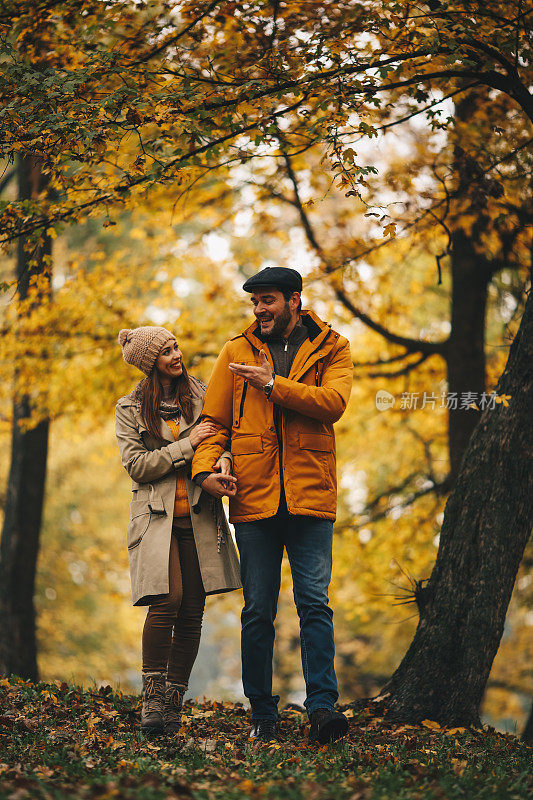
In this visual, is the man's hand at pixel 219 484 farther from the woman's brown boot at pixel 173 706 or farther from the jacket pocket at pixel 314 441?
the woman's brown boot at pixel 173 706

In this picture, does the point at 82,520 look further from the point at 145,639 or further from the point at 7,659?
the point at 145,639

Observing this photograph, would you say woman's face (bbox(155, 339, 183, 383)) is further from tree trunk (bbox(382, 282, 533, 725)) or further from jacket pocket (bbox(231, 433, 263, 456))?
tree trunk (bbox(382, 282, 533, 725))

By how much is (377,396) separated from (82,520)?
33.9 ft

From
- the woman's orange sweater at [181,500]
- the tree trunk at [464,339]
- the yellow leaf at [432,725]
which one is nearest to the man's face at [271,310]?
the woman's orange sweater at [181,500]

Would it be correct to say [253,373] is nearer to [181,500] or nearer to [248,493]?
[248,493]

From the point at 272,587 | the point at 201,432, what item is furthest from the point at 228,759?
the point at 201,432

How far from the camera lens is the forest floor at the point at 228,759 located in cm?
332

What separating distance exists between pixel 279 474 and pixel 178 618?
115cm

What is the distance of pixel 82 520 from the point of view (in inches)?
762

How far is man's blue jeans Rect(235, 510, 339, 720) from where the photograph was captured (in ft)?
15.0

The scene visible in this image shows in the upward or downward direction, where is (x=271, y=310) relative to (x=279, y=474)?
upward

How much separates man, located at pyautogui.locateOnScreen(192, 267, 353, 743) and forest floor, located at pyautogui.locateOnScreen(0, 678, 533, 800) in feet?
1.18

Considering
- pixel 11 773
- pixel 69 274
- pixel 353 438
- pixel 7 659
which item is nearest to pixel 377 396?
pixel 353 438

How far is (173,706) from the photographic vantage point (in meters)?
4.84
